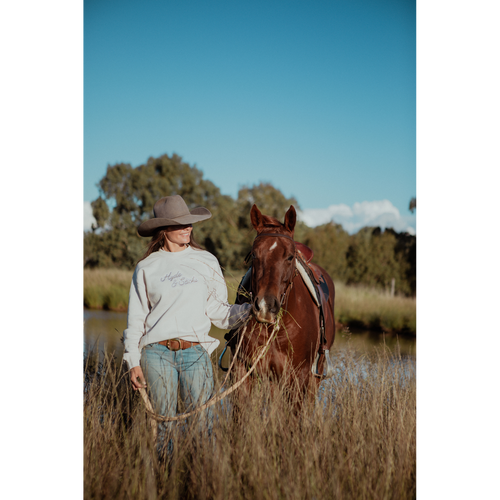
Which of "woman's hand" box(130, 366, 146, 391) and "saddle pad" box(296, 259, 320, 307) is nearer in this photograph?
"woman's hand" box(130, 366, 146, 391)

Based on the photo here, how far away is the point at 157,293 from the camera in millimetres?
2346

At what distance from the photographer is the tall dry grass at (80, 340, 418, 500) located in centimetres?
192

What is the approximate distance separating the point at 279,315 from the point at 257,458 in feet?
3.37

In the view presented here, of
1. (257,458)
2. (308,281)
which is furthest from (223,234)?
(257,458)

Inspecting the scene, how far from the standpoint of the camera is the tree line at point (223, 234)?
20.3 m

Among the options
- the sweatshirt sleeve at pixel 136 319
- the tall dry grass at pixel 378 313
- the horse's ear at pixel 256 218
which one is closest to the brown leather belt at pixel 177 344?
the sweatshirt sleeve at pixel 136 319

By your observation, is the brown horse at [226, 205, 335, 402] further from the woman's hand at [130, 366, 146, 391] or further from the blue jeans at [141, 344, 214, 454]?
the woman's hand at [130, 366, 146, 391]

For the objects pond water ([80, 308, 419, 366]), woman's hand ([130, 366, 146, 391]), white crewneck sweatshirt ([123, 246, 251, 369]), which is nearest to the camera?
woman's hand ([130, 366, 146, 391])

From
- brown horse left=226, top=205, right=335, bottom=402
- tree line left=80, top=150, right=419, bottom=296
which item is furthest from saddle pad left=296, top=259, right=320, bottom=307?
tree line left=80, top=150, right=419, bottom=296
